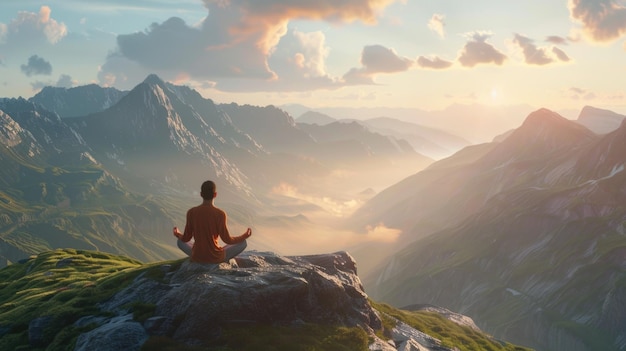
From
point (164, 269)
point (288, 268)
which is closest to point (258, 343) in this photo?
point (288, 268)

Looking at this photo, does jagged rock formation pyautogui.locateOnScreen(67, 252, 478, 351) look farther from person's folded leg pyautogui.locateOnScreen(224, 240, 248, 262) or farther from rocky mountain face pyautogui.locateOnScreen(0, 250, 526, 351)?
person's folded leg pyautogui.locateOnScreen(224, 240, 248, 262)

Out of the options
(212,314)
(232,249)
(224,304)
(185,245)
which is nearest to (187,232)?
(185,245)

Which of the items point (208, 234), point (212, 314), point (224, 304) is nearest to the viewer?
point (212, 314)

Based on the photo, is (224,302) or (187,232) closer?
(224,302)

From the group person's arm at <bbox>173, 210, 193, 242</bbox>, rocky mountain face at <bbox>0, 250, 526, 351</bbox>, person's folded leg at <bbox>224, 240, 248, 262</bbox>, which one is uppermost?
person's arm at <bbox>173, 210, 193, 242</bbox>

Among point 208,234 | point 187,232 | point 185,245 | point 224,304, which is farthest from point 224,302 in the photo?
point 185,245

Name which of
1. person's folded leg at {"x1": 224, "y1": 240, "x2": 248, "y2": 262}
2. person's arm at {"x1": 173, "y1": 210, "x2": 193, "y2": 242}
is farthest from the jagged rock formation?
person's arm at {"x1": 173, "y1": 210, "x2": 193, "y2": 242}

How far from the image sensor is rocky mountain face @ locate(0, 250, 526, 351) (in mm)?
28500

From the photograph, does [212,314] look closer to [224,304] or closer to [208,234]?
[224,304]

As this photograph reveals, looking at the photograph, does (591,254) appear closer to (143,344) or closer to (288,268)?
(288,268)

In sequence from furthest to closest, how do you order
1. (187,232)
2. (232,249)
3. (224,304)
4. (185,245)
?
(232,249)
(185,245)
(187,232)
(224,304)

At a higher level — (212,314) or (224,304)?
(224,304)

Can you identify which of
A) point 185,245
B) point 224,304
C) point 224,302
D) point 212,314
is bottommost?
point 212,314

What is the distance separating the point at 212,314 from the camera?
29.4 meters
